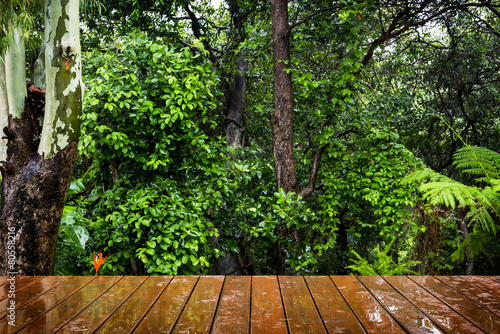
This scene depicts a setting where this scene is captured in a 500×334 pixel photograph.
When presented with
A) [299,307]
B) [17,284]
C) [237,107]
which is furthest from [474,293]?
[237,107]

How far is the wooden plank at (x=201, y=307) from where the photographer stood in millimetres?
1927

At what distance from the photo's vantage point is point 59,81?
3475 mm

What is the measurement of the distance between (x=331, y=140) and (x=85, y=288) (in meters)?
3.84

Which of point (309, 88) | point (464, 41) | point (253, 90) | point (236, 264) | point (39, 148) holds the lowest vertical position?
point (236, 264)

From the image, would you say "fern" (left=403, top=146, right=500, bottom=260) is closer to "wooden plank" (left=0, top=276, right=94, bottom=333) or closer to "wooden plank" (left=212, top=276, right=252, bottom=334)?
"wooden plank" (left=212, top=276, right=252, bottom=334)

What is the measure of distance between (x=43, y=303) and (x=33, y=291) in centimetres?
28

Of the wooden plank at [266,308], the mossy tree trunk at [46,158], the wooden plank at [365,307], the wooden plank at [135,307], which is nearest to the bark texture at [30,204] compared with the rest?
the mossy tree trunk at [46,158]

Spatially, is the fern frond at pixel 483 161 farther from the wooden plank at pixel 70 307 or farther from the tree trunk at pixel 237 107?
the tree trunk at pixel 237 107

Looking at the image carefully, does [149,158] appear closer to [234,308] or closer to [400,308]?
[234,308]

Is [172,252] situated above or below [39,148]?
below

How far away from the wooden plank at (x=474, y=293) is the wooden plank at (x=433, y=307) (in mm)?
222

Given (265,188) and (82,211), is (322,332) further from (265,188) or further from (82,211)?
(265,188)

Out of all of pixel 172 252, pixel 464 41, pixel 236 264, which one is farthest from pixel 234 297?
pixel 464 41

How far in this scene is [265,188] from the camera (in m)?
5.48
